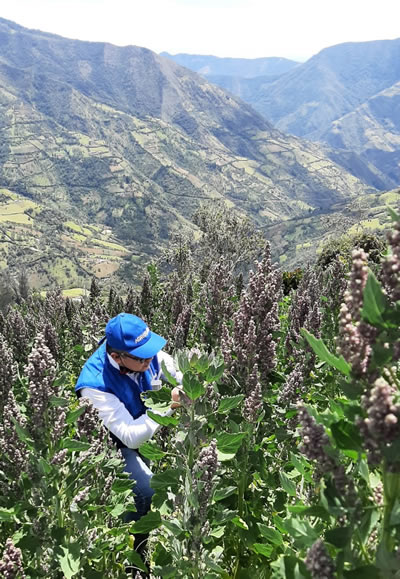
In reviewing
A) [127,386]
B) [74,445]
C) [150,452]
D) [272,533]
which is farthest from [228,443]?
[127,386]

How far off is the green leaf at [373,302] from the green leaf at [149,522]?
8.72 feet

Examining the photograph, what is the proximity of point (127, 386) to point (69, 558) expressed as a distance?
7.90 ft

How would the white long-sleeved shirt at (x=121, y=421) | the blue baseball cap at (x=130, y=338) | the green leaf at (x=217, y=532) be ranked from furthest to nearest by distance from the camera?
the blue baseball cap at (x=130, y=338), the white long-sleeved shirt at (x=121, y=421), the green leaf at (x=217, y=532)

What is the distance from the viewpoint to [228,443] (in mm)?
3266

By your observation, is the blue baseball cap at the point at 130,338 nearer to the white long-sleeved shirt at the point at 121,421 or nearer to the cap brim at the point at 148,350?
the cap brim at the point at 148,350

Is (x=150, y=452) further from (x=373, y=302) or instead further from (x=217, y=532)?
(x=373, y=302)

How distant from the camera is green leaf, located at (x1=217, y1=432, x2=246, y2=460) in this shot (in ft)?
10.6

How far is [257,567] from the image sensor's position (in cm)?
400

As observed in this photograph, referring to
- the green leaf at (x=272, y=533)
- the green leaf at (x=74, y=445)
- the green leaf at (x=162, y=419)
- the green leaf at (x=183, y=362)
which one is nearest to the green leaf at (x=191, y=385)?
the green leaf at (x=183, y=362)

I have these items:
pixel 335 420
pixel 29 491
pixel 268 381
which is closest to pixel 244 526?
pixel 268 381

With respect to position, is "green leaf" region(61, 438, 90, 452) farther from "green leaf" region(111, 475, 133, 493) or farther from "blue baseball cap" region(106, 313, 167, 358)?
"blue baseball cap" region(106, 313, 167, 358)

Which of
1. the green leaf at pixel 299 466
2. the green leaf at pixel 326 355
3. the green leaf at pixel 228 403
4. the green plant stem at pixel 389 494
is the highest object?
the green leaf at pixel 326 355

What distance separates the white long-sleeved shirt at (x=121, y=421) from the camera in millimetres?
4793

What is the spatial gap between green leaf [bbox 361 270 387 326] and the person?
3.68 metres
